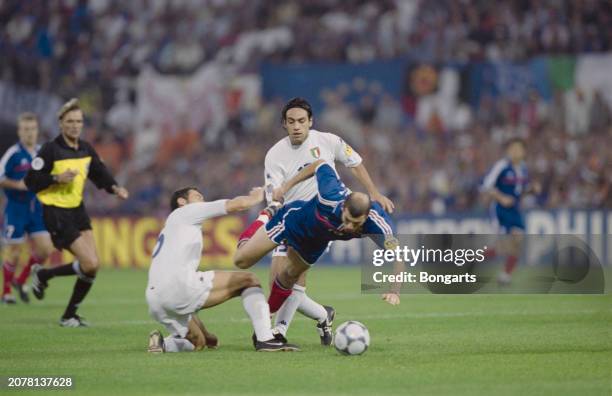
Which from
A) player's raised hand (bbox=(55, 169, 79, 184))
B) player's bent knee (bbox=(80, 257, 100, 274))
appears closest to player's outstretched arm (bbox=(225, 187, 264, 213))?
player's raised hand (bbox=(55, 169, 79, 184))

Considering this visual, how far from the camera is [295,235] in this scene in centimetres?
968

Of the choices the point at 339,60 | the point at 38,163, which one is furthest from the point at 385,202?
the point at 339,60

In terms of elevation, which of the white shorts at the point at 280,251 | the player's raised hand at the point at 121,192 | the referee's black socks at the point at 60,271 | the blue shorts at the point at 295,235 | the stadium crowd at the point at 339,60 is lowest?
the referee's black socks at the point at 60,271

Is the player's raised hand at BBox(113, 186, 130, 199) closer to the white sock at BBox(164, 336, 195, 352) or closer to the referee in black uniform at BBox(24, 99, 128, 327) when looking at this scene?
the referee in black uniform at BBox(24, 99, 128, 327)

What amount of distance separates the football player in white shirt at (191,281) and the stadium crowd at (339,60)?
1423 cm

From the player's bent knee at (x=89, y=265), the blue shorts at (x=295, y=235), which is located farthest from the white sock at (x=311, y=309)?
the player's bent knee at (x=89, y=265)

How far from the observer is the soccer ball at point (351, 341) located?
9328 mm

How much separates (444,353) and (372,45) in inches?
722

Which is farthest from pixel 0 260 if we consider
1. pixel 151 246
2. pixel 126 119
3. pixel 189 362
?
pixel 189 362

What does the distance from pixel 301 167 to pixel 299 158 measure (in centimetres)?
10

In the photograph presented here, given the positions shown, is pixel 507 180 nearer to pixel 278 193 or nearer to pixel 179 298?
pixel 278 193

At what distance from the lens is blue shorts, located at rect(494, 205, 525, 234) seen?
1836cm

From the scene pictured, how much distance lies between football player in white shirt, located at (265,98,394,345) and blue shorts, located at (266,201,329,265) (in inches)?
15.7

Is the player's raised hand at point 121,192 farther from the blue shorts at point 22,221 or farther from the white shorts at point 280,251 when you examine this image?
the blue shorts at point 22,221
